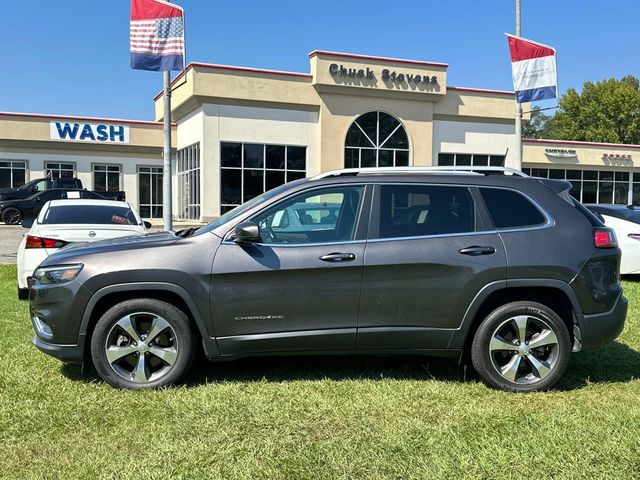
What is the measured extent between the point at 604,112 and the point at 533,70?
148 feet

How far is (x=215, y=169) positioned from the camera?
87.1 ft

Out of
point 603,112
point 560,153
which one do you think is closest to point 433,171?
point 560,153

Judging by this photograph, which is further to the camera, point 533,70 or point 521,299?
point 533,70

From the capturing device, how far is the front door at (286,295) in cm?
432

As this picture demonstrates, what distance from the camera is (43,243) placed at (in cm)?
762

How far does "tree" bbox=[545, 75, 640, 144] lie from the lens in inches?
2121

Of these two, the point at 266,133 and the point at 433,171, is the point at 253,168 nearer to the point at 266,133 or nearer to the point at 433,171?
the point at 266,133

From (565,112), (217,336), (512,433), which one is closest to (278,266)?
(217,336)

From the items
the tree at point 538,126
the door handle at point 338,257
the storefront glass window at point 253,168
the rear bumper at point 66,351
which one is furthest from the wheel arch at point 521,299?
the tree at point 538,126

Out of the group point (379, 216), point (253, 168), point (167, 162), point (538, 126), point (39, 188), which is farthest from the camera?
point (538, 126)

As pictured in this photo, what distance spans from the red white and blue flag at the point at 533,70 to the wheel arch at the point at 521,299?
1303cm

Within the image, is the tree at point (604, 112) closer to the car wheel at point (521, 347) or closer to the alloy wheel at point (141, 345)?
the car wheel at point (521, 347)

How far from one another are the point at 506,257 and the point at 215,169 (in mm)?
23227

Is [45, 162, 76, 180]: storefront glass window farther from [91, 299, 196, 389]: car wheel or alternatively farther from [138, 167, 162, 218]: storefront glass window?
[91, 299, 196, 389]: car wheel
